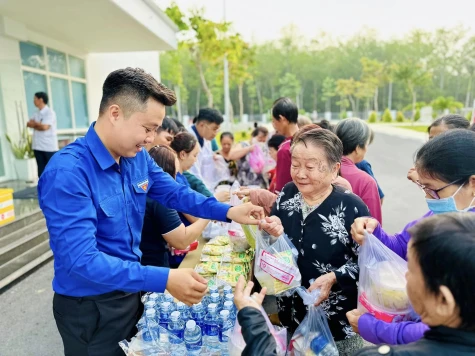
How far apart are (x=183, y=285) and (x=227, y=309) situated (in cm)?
44

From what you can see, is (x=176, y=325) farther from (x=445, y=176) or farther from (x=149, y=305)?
(x=445, y=176)

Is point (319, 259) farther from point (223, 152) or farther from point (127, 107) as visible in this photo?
point (223, 152)

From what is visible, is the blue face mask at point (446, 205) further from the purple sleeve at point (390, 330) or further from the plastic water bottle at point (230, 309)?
the plastic water bottle at point (230, 309)

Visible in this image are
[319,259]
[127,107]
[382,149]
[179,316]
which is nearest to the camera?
[127,107]

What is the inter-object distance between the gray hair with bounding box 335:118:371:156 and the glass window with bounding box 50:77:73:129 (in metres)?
7.67

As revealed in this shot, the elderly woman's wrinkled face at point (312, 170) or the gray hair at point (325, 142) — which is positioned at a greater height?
the gray hair at point (325, 142)

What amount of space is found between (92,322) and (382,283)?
1223 mm

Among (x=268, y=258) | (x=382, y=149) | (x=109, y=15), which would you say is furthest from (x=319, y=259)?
(x=382, y=149)

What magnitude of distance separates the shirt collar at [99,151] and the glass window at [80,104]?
8.47m

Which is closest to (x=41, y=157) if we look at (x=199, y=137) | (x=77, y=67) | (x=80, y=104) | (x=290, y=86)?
(x=80, y=104)

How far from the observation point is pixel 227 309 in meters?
1.60

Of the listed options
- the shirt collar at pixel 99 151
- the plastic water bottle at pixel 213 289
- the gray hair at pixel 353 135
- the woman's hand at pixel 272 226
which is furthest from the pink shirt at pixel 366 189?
the shirt collar at pixel 99 151

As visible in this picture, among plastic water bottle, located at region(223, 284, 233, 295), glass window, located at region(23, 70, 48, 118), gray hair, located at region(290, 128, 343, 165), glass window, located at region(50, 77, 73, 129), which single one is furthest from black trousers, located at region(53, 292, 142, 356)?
glass window, located at region(50, 77, 73, 129)

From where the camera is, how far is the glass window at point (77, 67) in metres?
8.69
